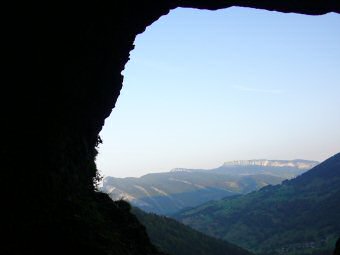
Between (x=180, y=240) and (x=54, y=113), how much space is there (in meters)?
92.5

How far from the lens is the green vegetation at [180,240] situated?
99.6m

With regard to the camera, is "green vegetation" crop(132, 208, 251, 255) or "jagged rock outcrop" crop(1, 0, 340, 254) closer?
"jagged rock outcrop" crop(1, 0, 340, 254)

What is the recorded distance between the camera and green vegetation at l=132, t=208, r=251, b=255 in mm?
99562

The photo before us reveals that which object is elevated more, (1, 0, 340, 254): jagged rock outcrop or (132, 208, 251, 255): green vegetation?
(1, 0, 340, 254): jagged rock outcrop

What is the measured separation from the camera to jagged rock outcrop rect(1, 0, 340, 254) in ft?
46.0

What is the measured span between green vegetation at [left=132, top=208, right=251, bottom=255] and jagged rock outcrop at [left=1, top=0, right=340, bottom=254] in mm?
81480

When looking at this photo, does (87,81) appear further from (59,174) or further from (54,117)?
(59,174)

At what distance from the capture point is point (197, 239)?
108 metres

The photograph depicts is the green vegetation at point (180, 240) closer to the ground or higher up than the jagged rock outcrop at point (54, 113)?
closer to the ground

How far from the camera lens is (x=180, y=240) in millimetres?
104125

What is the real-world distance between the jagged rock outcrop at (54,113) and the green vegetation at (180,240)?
8148cm

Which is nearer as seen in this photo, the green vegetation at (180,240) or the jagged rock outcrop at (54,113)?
the jagged rock outcrop at (54,113)

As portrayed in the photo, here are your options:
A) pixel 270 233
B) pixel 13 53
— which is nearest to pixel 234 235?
pixel 270 233

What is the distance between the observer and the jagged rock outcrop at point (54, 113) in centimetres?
1403
